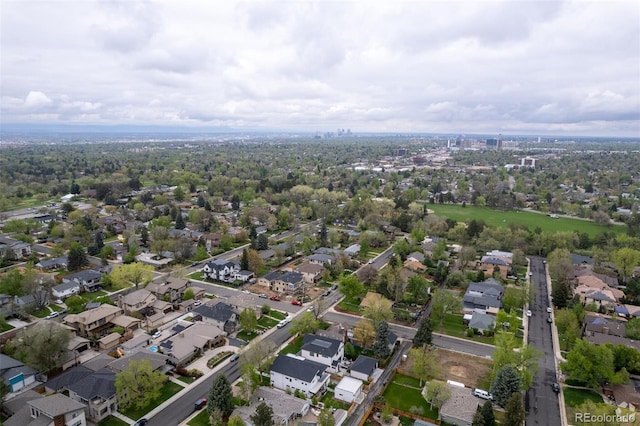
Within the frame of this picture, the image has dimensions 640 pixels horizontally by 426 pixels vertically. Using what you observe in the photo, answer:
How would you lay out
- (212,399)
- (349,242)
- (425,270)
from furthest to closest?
(349,242) → (425,270) → (212,399)

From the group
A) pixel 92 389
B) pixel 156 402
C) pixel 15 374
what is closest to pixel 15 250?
pixel 15 374

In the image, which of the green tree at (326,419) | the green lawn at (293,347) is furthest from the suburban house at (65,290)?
the green tree at (326,419)

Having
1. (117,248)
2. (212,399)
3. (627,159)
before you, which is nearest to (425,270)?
(212,399)

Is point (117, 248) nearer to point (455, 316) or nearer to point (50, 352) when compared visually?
point (50, 352)

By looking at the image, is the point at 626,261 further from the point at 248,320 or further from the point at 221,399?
the point at 221,399

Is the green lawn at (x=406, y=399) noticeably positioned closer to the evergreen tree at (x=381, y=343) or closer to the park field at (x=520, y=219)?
the evergreen tree at (x=381, y=343)

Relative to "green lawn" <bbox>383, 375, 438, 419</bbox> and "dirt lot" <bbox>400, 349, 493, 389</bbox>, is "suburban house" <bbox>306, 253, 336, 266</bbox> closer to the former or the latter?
"dirt lot" <bbox>400, 349, 493, 389</bbox>

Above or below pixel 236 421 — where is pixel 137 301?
above
